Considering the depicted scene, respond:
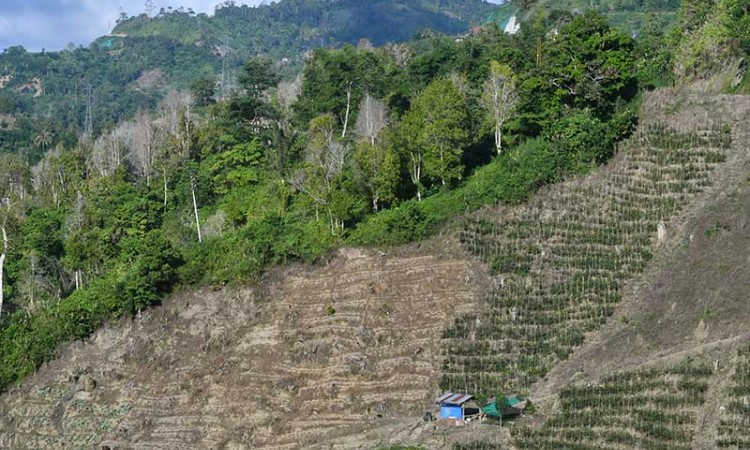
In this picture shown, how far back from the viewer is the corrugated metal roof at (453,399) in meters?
28.0

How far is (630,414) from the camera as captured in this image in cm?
2548

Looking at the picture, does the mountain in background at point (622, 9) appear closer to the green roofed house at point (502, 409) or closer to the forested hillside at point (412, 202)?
the forested hillside at point (412, 202)

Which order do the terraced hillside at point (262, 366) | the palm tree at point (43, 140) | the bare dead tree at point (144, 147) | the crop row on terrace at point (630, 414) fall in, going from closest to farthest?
1. the crop row on terrace at point (630, 414)
2. the terraced hillside at point (262, 366)
3. the bare dead tree at point (144, 147)
4. the palm tree at point (43, 140)

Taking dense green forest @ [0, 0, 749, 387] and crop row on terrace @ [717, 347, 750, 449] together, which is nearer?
crop row on terrace @ [717, 347, 750, 449]

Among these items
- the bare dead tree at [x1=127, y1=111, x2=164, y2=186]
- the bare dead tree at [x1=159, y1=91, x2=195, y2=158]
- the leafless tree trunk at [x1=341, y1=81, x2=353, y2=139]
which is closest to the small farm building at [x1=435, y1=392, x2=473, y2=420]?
the leafless tree trunk at [x1=341, y1=81, x2=353, y2=139]

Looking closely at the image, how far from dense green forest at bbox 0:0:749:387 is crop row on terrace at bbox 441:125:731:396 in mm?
1286

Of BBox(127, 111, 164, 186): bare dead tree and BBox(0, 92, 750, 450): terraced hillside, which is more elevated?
BBox(127, 111, 164, 186): bare dead tree

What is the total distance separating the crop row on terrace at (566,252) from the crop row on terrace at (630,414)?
2664mm

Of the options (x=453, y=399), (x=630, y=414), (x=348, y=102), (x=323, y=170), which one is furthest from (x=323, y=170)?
(x=630, y=414)

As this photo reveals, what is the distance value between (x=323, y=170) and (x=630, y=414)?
1596cm

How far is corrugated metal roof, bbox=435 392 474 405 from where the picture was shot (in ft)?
91.8

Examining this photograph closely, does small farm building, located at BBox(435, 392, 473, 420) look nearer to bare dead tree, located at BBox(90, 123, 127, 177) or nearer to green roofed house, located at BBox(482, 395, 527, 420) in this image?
green roofed house, located at BBox(482, 395, 527, 420)

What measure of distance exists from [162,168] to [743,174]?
25.1 m

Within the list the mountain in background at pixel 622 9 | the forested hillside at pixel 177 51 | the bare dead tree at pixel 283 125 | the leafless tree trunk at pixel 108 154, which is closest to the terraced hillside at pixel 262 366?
the bare dead tree at pixel 283 125
